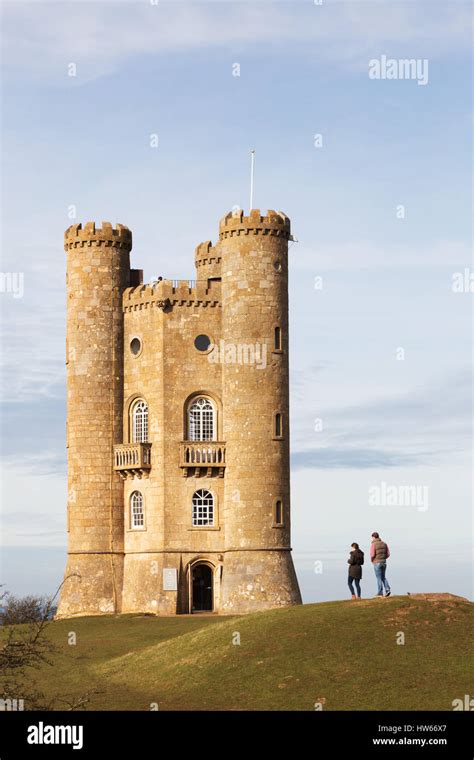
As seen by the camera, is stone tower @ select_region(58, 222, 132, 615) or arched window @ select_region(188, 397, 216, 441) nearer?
arched window @ select_region(188, 397, 216, 441)

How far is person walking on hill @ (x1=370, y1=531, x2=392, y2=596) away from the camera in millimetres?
51844

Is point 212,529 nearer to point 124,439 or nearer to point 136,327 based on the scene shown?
point 124,439

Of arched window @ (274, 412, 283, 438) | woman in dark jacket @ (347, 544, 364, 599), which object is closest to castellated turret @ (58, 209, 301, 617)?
arched window @ (274, 412, 283, 438)

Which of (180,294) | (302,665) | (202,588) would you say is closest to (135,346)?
(180,294)

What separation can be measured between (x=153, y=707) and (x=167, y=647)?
9063mm

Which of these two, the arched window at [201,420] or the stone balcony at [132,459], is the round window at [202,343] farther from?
the stone balcony at [132,459]

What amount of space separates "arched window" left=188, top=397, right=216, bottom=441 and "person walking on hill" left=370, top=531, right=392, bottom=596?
21.7m

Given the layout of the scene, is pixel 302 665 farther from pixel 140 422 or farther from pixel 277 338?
pixel 140 422

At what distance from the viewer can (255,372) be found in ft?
235

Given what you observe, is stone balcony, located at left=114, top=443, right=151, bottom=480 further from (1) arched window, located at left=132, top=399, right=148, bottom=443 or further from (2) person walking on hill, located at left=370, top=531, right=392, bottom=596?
(2) person walking on hill, located at left=370, top=531, right=392, bottom=596
